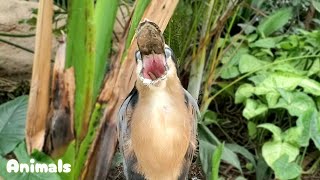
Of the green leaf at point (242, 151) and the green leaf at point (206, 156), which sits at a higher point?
the green leaf at point (206, 156)

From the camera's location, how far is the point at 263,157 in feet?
4.54

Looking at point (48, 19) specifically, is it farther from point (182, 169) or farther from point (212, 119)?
point (212, 119)

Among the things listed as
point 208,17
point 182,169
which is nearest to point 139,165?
point 182,169

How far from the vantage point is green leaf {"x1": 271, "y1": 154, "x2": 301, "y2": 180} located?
127 cm

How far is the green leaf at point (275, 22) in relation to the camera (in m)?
1.63

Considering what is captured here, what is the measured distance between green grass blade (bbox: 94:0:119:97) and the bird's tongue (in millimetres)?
327

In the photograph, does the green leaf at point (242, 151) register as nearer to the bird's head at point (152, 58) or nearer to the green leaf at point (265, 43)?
the green leaf at point (265, 43)

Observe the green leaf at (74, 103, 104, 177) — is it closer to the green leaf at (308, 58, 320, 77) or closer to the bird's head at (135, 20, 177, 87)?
the bird's head at (135, 20, 177, 87)

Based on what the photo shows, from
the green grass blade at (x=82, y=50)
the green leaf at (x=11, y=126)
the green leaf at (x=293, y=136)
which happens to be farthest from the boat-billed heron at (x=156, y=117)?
the green leaf at (x=293, y=136)

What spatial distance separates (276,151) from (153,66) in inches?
39.0

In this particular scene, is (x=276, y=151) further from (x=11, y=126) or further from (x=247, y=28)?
(x=11, y=126)

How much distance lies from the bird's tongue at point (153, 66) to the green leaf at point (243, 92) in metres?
1.06

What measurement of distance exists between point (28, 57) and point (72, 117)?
0.82 meters

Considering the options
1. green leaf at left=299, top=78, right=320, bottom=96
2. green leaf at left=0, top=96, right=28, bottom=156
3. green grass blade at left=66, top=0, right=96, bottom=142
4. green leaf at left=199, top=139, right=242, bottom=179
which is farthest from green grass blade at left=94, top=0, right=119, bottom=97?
green leaf at left=299, top=78, right=320, bottom=96
